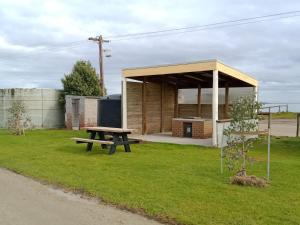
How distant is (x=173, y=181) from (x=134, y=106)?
11.3 meters

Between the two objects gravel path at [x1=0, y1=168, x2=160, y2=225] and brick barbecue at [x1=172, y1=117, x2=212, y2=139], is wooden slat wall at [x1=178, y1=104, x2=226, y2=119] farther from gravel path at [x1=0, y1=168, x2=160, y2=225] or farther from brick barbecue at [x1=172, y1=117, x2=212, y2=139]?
gravel path at [x1=0, y1=168, x2=160, y2=225]

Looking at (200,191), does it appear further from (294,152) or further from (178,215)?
(294,152)

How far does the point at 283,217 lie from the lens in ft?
18.2

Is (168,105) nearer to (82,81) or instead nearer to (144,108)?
(144,108)

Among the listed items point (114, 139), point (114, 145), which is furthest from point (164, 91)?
point (114, 145)

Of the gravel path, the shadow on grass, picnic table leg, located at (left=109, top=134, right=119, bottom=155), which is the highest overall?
picnic table leg, located at (left=109, top=134, right=119, bottom=155)

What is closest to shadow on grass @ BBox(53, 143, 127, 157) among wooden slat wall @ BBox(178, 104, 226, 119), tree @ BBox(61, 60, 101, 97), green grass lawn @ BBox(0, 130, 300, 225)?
green grass lawn @ BBox(0, 130, 300, 225)

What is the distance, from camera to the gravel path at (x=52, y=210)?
18.2ft

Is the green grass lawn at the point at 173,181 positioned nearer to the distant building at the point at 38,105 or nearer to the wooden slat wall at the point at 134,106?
the wooden slat wall at the point at 134,106

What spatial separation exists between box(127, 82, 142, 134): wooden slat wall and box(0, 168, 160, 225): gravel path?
36.3ft

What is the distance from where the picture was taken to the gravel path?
18.2 ft

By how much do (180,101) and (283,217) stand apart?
16.3 m

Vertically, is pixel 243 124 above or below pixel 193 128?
above

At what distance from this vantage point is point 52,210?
242 inches
